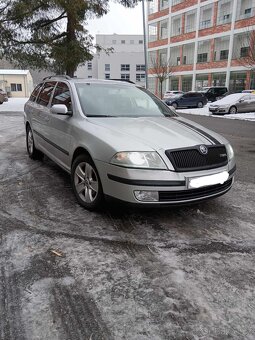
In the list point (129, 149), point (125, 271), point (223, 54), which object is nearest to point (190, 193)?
point (129, 149)

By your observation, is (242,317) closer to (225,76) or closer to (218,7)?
(225,76)

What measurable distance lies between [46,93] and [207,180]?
369 cm

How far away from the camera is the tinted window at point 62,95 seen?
4698 mm

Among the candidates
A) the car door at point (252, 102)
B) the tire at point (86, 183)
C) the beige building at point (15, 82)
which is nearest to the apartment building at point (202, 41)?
the car door at point (252, 102)

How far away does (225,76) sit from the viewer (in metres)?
39.7

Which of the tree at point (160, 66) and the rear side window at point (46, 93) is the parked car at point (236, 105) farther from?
the tree at point (160, 66)

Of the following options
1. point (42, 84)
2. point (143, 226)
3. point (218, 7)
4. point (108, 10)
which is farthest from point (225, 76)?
point (143, 226)

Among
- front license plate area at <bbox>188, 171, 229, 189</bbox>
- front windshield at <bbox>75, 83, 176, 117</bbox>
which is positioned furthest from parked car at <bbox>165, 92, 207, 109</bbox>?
front license plate area at <bbox>188, 171, 229, 189</bbox>

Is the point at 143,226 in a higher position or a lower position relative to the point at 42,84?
lower

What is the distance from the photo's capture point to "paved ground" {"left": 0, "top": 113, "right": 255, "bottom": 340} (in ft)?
7.05

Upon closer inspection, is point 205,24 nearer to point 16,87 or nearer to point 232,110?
A: point 232,110

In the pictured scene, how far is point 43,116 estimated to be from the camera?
5551mm

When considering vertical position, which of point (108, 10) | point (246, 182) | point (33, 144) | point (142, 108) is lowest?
point (246, 182)

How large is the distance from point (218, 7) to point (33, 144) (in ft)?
133
